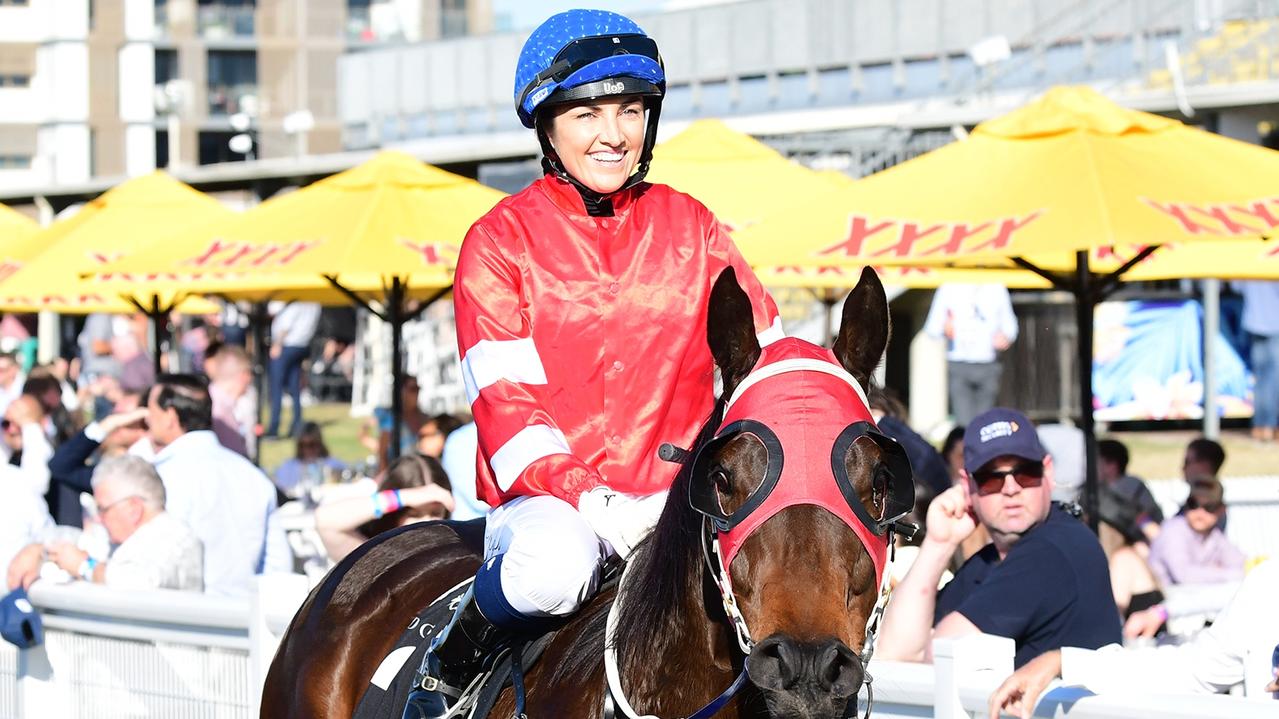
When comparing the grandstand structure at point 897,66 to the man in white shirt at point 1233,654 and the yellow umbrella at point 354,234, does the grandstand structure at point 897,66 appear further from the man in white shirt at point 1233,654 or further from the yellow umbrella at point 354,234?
the man in white shirt at point 1233,654

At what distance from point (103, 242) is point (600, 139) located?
30.2 ft

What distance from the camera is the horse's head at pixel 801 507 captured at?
2.25 m

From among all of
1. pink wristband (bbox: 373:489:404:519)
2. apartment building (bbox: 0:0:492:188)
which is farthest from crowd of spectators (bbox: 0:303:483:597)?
apartment building (bbox: 0:0:492:188)

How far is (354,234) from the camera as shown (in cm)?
886

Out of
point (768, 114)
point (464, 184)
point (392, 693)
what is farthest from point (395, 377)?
point (768, 114)

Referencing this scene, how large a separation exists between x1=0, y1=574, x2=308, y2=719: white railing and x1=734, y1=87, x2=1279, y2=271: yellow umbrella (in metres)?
2.84

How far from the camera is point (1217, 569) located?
7.69 meters

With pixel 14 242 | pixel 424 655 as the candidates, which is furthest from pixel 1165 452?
pixel 424 655

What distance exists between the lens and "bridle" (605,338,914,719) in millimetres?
2363

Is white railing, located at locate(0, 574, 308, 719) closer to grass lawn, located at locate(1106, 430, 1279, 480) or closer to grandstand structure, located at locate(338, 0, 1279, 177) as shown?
grass lawn, located at locate(1106, 430, 1279, 480)

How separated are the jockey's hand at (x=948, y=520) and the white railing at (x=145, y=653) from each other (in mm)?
1705

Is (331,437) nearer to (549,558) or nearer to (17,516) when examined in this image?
(17,516)

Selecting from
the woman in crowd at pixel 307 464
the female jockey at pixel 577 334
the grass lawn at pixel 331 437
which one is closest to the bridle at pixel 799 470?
the female jockey at pixel 577 334

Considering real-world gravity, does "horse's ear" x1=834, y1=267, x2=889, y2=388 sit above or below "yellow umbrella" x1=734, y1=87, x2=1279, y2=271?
below
